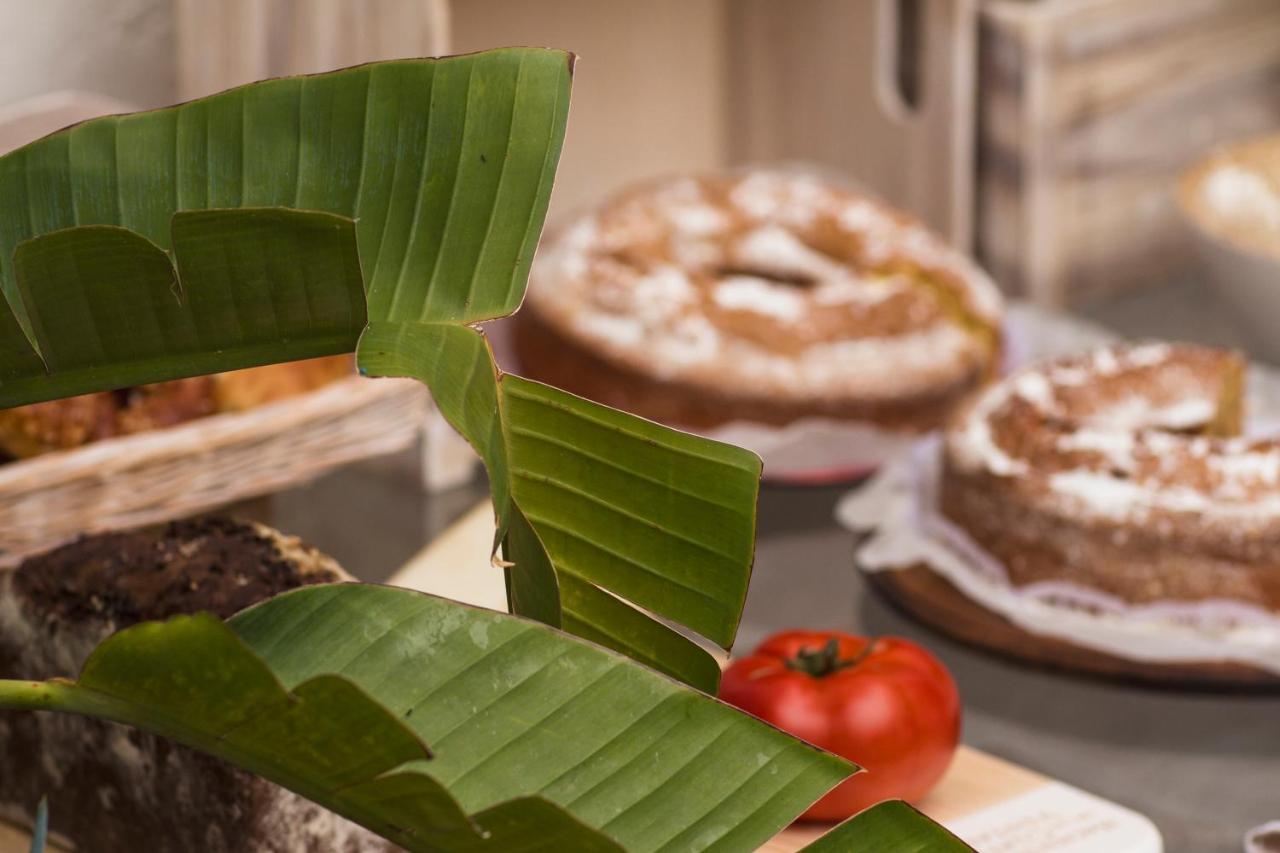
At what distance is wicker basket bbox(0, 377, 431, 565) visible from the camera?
3.10 ft

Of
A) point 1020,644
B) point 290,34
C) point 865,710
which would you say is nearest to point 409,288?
point 865,710

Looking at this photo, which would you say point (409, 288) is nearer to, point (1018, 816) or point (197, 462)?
point (1018, 816)

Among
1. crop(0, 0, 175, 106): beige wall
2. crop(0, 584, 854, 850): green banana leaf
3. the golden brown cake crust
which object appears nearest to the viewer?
crop(0, 584, 854, 850): green banana leaf

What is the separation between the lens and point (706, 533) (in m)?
0.50

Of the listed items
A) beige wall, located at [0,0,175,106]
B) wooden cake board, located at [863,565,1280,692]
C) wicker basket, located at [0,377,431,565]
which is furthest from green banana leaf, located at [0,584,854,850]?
beige wall, located at [0,0,175,106]

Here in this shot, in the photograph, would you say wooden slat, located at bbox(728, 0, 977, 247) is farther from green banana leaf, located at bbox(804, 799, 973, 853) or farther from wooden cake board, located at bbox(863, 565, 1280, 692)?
green banana leaf, located at bbox(804, 799, 973, 853)

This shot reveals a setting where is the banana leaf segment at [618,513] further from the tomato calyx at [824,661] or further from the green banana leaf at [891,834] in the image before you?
the tomato calyx at [824,661]

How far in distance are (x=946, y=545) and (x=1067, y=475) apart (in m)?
0.12

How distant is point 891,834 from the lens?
0.47m

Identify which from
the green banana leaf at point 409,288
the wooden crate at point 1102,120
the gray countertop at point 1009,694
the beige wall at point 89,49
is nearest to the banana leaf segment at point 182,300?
the green banana leaf at point 409,288

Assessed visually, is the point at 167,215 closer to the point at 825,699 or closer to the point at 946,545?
the point at 825,699

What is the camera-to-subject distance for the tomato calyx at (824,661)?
85 cm

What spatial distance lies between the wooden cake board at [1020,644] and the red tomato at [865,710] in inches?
9.1

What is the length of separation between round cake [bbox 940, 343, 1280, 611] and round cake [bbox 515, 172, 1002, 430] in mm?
150
